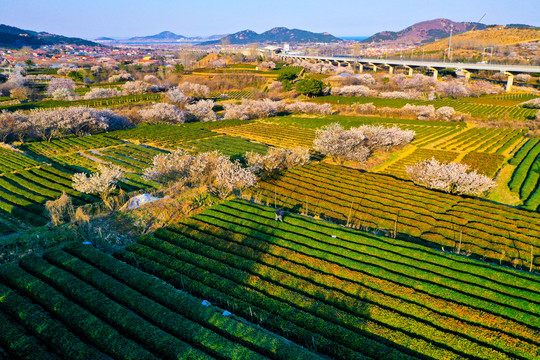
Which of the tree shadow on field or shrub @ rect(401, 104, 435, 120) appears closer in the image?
the tree shadow on field

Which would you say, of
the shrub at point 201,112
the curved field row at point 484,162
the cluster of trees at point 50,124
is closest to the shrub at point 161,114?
the shrub at point 201,112

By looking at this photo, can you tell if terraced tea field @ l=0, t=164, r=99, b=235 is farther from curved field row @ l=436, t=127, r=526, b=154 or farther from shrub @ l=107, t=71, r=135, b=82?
Answer: shrub @ l=107, t=71, r=135, b=82

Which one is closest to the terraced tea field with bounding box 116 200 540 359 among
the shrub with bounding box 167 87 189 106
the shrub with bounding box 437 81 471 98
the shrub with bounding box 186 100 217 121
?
the shrub with bounding box 186 100 217 121

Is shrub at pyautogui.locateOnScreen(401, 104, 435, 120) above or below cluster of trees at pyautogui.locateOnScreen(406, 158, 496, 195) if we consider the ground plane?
above

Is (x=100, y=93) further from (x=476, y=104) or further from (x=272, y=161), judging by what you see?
(x=476, y=104)

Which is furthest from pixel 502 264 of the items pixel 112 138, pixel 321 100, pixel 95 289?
pixel 321 100

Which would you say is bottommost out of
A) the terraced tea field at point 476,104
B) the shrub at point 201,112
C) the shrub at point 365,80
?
the shrub at point 201,112

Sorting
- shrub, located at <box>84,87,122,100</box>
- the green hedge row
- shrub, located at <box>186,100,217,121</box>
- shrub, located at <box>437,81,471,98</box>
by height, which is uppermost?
shrub, located at <box>437,81,471,98</box>

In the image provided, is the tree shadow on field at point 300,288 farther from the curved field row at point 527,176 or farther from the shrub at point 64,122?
the shrub at point 64,122
